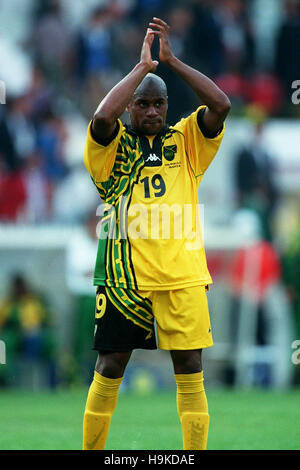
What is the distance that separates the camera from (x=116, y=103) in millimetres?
4867

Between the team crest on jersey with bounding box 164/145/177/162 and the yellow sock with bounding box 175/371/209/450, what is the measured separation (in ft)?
3.69

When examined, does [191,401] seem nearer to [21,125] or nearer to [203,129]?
[203,129]

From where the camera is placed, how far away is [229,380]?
10.9 metres

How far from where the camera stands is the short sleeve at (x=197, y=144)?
5.14 metres

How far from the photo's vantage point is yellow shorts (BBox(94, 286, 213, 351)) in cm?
493

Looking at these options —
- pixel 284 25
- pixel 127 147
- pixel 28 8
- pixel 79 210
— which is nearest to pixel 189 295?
pixel 127 147

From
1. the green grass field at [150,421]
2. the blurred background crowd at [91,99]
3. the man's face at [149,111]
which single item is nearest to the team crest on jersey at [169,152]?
the man's face at [149,111]

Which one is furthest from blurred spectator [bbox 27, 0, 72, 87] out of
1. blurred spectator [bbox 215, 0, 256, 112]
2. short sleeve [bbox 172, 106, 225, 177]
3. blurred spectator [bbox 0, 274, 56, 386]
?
short sleeve [bbox 172, 106, 225, 177]

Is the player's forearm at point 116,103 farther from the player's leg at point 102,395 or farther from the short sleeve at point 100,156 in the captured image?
the player's leg at point 102,395

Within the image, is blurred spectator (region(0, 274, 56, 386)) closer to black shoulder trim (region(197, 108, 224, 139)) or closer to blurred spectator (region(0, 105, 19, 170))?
blurred spectator (region(0, 105, 19, 170))

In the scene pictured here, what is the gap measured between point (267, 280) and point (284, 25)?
4.89 meters

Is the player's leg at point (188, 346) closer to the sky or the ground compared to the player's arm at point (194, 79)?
closer to the ground

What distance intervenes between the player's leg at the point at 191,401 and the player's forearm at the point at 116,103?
47.5 inches
